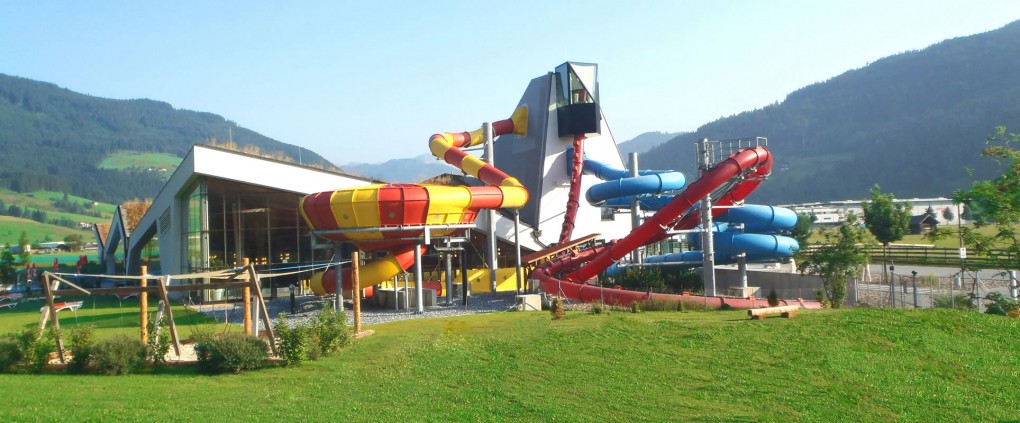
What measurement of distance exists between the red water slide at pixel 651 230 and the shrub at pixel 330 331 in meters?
12.1

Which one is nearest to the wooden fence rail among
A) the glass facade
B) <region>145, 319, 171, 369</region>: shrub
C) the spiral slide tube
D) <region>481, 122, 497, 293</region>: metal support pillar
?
<region>481, 122, 497, 293</region>: metal support pillar

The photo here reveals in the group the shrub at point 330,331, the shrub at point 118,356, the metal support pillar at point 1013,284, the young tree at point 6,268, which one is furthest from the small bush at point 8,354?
the young tree at point 6,268

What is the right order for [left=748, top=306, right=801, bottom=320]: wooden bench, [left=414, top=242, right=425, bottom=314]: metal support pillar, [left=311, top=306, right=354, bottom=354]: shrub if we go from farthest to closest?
[left=414, top=242, right=425, bottom=314]: metal support pillar < [left=748, top=306, right=801, bottom=320]: wooden bench < [left=311, top=306, right=354, bottom=354]: shrub

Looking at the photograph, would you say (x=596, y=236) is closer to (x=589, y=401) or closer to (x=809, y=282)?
(x=809, y=282)

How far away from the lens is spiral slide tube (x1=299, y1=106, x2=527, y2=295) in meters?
28.7

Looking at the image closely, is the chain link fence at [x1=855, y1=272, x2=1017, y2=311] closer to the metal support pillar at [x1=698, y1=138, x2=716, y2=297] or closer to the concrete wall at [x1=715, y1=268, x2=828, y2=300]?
the concrete wall at [x1=715, y1=268, x2=828, y2=300]

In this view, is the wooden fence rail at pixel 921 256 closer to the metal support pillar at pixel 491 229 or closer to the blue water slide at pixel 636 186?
the blue water slide at pixel 636 186

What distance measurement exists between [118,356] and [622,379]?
35.3 ft

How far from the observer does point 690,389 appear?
48.5 feet

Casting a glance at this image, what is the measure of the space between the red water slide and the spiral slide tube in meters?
4.92

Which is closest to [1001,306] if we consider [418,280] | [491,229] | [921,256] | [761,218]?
[761,218]

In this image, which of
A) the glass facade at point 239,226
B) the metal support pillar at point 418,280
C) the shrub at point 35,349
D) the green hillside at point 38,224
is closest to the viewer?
the shrub at point 35,349

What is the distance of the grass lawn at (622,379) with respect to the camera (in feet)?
44.5

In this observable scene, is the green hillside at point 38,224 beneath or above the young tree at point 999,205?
above
